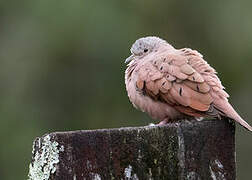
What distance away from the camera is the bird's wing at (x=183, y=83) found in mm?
6441

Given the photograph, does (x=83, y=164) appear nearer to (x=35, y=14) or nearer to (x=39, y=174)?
(x=39, y=174)

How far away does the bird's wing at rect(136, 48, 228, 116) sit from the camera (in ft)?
21.1

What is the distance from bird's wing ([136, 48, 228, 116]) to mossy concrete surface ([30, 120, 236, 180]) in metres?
1.22

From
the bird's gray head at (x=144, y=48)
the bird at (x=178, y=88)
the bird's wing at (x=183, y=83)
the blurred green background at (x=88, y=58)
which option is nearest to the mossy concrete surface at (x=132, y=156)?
the bird at (x=178, y=88)

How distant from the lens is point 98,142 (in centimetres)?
490

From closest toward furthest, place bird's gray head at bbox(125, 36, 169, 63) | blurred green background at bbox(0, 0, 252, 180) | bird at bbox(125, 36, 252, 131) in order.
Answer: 1. bird at bbox(125, 36, 252, 131)
2. bird's gray head at bbox(125, 36, 169, 63)
3. blurred green background at bbox(0, 0, 252, 180)

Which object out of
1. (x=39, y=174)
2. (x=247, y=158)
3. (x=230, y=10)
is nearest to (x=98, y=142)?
(x=39, y=174)

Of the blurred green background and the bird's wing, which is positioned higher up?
the blurred green background

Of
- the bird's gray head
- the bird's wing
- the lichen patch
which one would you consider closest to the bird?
the bird's wing

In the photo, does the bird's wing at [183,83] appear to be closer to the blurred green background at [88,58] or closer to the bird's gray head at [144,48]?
the bird's gray head at [144,48]

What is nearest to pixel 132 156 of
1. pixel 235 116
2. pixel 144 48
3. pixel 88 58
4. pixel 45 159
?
pixel 45 159

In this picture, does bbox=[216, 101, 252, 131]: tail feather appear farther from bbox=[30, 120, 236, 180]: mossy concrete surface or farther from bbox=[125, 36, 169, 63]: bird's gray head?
bbox=[125, 36, 169, 63]: bird's gray head

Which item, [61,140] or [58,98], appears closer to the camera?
[61,140]

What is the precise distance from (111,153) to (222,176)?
659mm
